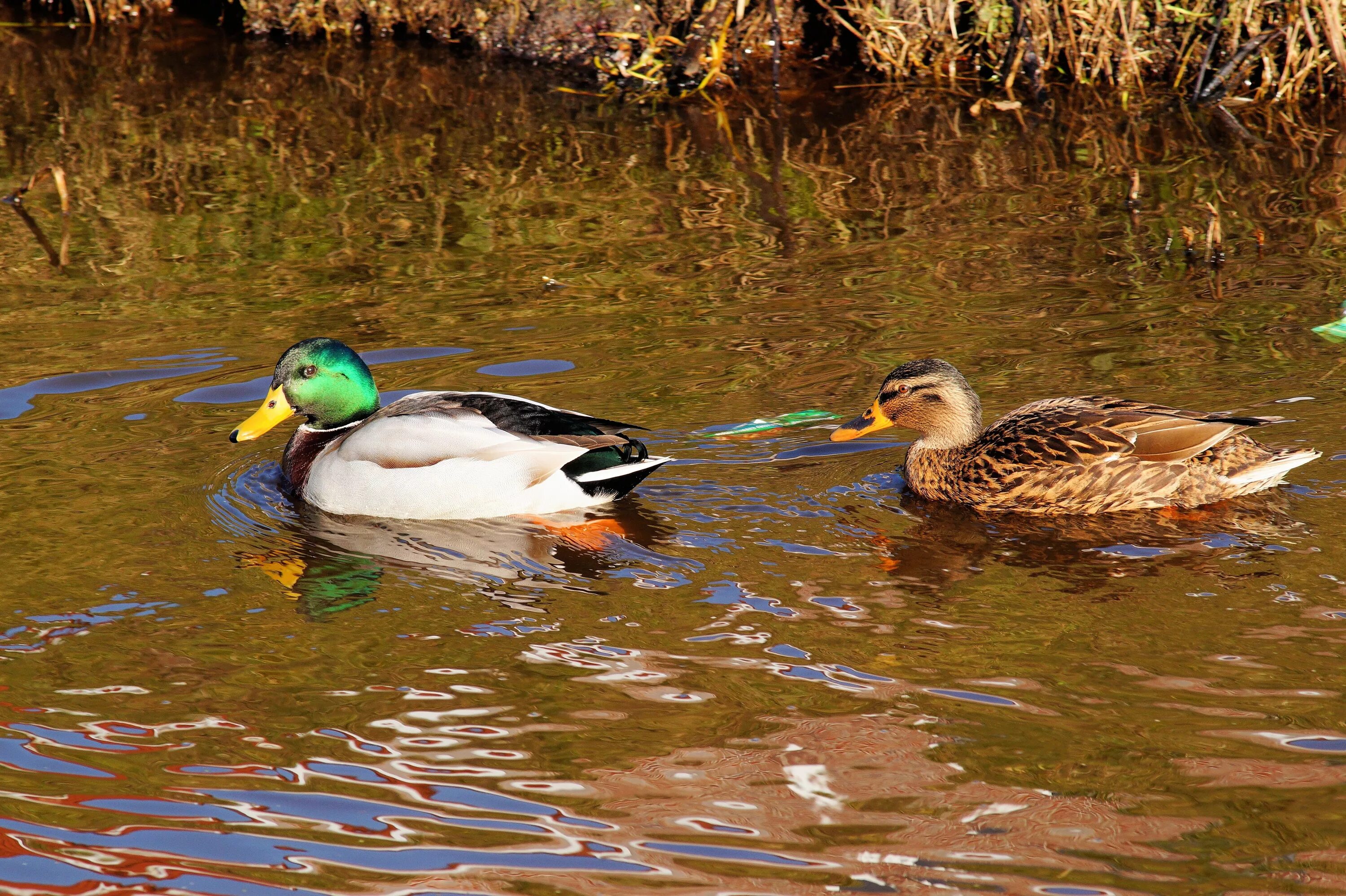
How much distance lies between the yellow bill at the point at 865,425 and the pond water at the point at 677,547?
0.14 m

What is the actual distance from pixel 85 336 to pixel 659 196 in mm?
3631

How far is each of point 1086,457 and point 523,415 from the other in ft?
7.49

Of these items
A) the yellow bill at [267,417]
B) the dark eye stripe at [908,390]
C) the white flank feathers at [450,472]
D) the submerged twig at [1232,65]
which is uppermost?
the submerged twig at [1232,65]

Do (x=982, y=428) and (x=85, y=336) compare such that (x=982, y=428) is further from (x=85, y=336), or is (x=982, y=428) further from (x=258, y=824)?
(x=85, y=336)

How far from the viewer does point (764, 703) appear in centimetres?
473

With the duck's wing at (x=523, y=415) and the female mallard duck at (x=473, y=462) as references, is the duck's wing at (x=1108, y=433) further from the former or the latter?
the duck's wing at (x=523, y=415)

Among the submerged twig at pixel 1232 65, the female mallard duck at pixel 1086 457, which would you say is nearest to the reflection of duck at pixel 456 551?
the female mallard duck at pixel 1086 457

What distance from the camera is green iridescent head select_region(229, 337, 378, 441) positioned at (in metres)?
6.80

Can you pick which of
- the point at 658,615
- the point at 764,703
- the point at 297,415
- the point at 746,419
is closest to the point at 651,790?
the point at 764,703

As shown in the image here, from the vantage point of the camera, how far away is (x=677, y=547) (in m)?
5.96

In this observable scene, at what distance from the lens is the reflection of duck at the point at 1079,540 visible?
18.6 ft

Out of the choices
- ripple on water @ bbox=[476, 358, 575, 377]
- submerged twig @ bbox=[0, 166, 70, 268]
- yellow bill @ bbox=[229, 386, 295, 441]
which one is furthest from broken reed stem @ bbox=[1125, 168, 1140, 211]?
submerged twig @ bbox=[0, 166, 70, 268]

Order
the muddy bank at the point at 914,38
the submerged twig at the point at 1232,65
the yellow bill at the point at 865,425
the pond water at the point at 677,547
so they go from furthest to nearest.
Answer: the muddy bank at the point at 914,38, the submerged twig at the point at 1232,65, the yellow bill at the point at 865,425, the pond water at the point at 677,547

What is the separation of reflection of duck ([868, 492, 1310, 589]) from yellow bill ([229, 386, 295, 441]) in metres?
2.71
